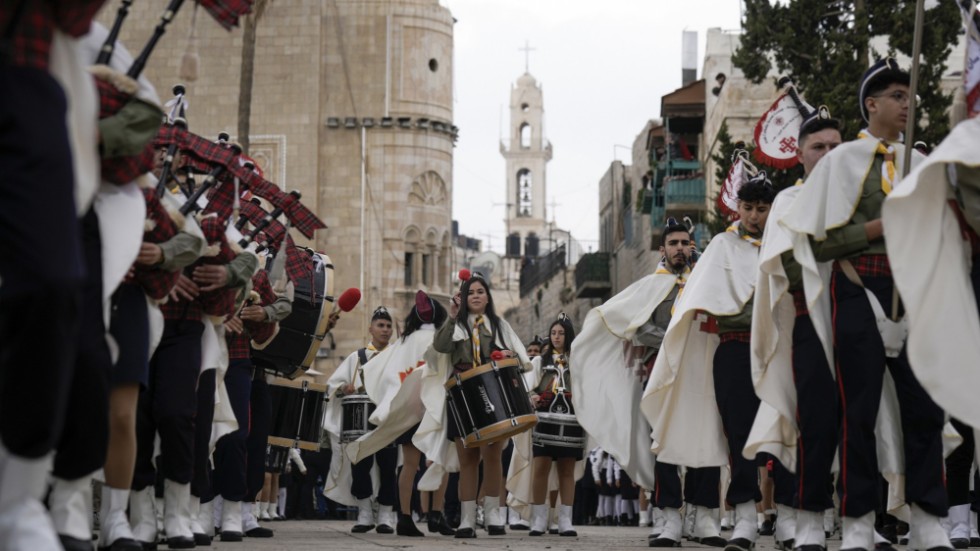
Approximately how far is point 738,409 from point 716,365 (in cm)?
43

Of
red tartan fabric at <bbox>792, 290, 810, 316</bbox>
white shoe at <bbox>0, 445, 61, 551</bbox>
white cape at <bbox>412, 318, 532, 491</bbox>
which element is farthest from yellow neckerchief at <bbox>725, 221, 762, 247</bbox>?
white shoe at <bbox>0, 445, 61, 551</bbox>

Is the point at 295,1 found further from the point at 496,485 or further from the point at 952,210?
the point at 952,210

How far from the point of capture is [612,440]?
13.6 meters

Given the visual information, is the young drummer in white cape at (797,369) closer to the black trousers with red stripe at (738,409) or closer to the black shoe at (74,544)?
the black trousers with red stripe at (738,409)

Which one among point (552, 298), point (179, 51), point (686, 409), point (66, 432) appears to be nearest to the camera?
point (66, 432)

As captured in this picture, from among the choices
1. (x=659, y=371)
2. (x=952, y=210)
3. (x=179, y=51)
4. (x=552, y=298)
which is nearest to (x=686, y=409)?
(x=659, y=371)

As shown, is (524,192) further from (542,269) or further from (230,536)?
(230,536)

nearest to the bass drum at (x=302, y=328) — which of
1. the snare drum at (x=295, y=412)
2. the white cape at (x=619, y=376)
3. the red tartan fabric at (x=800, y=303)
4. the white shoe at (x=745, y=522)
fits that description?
the snare drum at (x=295, y=412)

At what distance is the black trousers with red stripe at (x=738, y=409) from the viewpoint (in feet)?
34.3

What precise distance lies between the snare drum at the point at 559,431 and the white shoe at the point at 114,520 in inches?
290

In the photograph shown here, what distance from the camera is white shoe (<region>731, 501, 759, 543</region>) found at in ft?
32.4

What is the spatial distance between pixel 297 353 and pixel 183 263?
5409 millimetres

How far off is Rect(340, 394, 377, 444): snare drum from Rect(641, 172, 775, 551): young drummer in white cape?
5.30 meters

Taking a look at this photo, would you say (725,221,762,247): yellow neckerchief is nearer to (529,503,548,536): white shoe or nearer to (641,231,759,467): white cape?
(641,231,759,467): white cape
